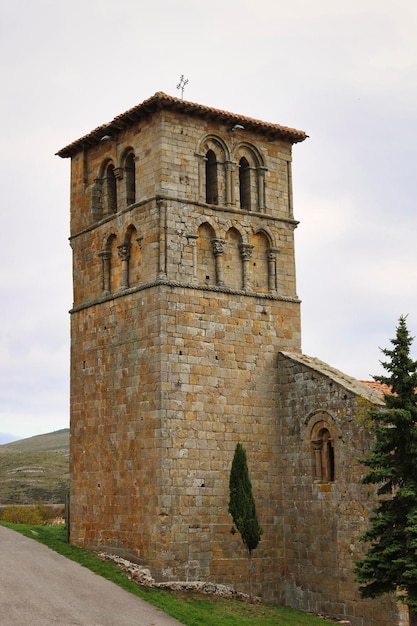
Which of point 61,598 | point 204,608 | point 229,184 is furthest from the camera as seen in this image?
point 229,184

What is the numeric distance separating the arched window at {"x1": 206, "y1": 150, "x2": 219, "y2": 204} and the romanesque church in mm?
59

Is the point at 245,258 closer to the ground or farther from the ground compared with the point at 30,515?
farther from the ground

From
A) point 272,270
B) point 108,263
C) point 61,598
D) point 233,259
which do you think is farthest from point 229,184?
point 61,598

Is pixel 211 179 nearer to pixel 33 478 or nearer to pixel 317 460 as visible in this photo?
pixel 317 460

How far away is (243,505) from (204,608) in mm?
2732

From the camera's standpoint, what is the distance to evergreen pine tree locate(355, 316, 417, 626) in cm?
1855

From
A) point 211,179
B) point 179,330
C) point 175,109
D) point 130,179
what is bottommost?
point 179,330

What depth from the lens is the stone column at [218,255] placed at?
2623cm

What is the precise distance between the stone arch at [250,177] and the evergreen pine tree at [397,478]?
957 cm

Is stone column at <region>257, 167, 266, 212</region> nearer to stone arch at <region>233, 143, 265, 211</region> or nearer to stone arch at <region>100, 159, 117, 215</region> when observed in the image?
stone arch at <region>233, 143, 265, 211</region>

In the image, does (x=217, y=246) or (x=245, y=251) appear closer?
(x=217, y=246)

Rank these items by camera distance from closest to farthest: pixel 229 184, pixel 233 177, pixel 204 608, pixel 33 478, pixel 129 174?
pixel 204 608, pixel 229 184, pixel 233 177, pixel 129 174, pixel 33 478

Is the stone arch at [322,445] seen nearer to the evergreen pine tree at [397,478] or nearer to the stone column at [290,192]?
the evergreen pine tree at [397,478]

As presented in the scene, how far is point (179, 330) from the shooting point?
25078mm
